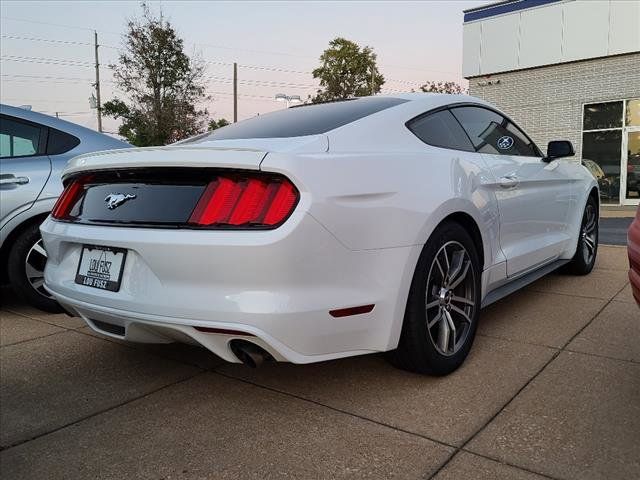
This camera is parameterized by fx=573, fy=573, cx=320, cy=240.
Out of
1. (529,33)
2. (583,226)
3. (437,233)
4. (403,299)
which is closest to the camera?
(403,299)

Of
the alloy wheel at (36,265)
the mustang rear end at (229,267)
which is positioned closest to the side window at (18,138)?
the alloy wheel at (36,265)

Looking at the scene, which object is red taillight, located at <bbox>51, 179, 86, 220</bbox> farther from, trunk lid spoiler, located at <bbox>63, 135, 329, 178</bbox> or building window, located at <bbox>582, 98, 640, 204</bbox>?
building window, located at <bbox>582, 98, 640, 204</bbox>

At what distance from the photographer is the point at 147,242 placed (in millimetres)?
2359

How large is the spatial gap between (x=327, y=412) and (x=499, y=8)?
15.9 m

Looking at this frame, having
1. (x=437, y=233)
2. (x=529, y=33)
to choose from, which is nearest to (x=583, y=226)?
(x=437, y=233)

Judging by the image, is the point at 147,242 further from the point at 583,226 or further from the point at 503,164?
the point at 583,226

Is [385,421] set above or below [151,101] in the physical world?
below

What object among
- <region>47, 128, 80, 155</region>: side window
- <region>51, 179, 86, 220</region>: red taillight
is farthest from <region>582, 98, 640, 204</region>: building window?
<region>51, 179, 86, 220</region>: red taillight

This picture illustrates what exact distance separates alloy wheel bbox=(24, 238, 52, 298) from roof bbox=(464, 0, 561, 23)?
583 inches

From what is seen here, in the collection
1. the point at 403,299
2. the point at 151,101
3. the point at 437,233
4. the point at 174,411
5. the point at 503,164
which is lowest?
the point at 174,411

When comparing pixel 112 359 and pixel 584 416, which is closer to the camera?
pixel 584 416

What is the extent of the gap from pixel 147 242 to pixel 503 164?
2238 millimetres

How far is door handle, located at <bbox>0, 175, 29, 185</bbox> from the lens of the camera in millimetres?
4113

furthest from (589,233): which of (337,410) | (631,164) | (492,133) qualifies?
(631,164)
